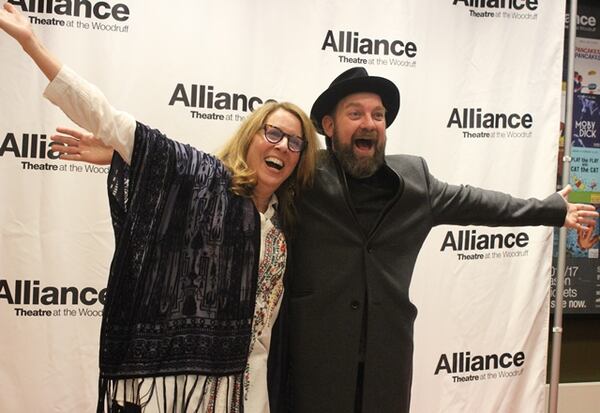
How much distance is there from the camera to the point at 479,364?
2.98m

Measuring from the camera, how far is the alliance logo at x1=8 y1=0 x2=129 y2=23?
2.49 m

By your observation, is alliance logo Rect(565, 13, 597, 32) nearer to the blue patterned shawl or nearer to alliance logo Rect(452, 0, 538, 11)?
alliance logo Rect(452, 0, 538, 11)

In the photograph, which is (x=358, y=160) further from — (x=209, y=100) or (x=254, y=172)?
(x=209, y=100)

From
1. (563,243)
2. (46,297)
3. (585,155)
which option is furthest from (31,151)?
(585,155)

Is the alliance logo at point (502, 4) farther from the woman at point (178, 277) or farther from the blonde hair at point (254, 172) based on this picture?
the woman at point (178, 277)

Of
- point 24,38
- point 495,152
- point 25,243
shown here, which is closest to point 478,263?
point 495,152

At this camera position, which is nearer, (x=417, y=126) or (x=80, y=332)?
(x=80, y=332)

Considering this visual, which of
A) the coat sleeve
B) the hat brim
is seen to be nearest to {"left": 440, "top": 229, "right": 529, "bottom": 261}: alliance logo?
the coat sleeve

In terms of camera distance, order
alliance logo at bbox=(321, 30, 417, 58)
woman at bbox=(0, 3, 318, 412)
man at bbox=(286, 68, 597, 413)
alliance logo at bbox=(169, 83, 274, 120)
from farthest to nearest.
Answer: alliance logo at bbox=(321, 30, 417, 58)
alliance logo at bbox=(169, 83, 274, 120)
man at bbox=(286, 68, 597, 413)
woman at bbox=(0, 3, 318, 412)

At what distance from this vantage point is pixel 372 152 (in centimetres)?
196

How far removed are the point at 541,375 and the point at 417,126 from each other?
144 centimetres

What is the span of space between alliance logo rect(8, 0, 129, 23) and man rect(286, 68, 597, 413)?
1.12 m

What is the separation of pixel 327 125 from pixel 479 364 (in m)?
1.64

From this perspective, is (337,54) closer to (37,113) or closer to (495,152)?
(495,152)
